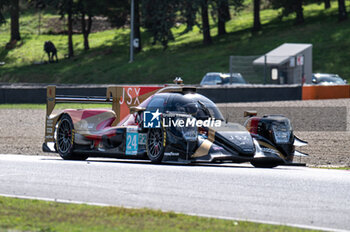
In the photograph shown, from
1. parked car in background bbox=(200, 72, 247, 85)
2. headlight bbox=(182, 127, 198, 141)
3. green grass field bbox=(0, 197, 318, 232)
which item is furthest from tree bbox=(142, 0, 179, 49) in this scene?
green grass field bbox=(0, 197, 318, 232)

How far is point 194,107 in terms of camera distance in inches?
527

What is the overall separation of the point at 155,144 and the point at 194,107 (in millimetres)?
1004

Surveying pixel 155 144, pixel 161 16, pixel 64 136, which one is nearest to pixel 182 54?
pixel 161 16

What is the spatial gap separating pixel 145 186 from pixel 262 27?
5841 cm

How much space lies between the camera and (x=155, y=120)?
12.9 metres

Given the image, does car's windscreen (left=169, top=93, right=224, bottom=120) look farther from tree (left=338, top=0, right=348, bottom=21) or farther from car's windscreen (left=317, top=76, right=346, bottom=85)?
tree (left=338, top=0, right=348, bottom=21)

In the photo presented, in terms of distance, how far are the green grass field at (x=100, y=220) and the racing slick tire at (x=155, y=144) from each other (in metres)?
4.39

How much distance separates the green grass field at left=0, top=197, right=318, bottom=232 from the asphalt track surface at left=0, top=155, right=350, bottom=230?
0.41 m

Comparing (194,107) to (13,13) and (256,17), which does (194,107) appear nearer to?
(256,17)

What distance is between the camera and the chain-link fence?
3603 centimetres

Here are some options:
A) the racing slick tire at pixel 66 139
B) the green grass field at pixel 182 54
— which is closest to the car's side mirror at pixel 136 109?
the racing slick tire at pixel 66 139

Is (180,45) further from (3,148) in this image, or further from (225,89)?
(3,148)

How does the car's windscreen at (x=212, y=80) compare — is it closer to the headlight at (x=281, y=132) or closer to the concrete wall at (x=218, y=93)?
the concrete wall at (x=218, y=93)

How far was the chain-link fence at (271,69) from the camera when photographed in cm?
3603
